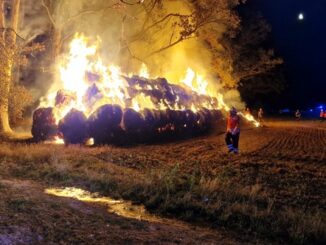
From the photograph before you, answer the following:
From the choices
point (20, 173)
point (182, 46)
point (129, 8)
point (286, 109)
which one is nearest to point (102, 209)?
point (20, 173)

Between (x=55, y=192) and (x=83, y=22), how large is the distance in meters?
21.5

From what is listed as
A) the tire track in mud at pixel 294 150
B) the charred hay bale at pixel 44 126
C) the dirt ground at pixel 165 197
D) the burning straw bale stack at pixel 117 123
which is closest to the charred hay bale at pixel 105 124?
the burning straw bale stack at pixel 117 123

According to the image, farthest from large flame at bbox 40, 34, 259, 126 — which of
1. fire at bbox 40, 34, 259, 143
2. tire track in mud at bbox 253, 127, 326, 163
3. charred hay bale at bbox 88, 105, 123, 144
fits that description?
tire track in mud at bbox 253, 127, 326, 163

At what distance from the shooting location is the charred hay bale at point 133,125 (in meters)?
18.8

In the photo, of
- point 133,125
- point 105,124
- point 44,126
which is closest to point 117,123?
point 105,124

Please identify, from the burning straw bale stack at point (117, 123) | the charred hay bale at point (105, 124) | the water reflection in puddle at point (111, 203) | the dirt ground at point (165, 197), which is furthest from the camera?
the charred hay bale at point (105, 124)

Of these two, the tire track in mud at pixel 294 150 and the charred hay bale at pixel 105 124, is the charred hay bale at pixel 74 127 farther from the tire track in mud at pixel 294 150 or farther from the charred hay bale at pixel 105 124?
the tire track in mud at pixel 294 150

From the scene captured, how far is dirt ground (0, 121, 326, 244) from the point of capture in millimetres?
6933

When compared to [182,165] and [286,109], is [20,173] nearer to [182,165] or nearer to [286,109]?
[182,165]

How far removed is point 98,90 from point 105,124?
6.14ft

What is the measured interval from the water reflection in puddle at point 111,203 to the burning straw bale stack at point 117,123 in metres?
7.58

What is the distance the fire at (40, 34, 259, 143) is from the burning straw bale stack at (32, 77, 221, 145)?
0.06 m

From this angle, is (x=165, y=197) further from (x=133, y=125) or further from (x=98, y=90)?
(x=98, y=90)

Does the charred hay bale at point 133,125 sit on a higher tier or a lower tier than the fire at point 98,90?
lower
